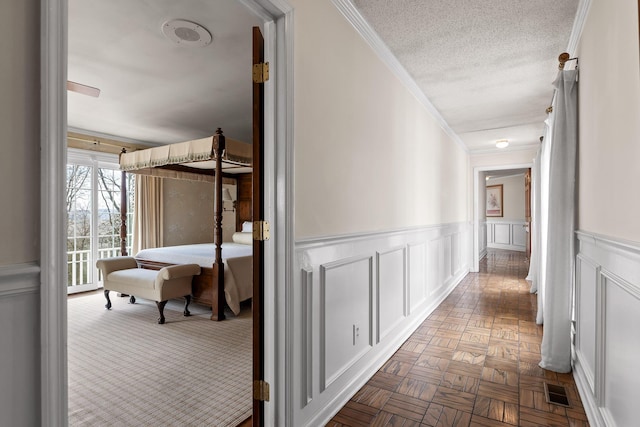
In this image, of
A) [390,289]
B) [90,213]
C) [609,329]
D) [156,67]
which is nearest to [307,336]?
[390,289]

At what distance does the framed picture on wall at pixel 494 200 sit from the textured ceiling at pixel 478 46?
24.5 ft

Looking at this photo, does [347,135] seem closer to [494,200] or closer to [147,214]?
[147,214]

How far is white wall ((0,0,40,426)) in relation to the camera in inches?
29.2

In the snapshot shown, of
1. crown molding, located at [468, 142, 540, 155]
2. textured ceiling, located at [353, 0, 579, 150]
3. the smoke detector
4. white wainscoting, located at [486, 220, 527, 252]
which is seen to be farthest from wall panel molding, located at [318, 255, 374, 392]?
white wainscoting, located at [486, 220, 527, 252]

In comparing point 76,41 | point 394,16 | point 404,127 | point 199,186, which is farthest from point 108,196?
point 394,16

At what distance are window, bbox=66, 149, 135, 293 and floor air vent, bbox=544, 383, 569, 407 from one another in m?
6.08

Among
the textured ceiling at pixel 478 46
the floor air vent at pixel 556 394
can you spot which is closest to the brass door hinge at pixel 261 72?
the textured ceiling at pixel 478 46

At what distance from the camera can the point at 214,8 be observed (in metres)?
2.29

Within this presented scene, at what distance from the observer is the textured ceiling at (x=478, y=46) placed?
221 centimetres

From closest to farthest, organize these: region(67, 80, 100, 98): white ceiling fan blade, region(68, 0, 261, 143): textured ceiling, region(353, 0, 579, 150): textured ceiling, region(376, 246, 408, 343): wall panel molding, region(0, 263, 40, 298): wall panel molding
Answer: region(0, 263, 40, 298): wall panel molding → region(353, 0, 579, 150): textured ceiling → region(68, 0, 261, 143): textured ceiling → region(376, 246, 408, 343): wall panel molding → region(67, 80, 100, 98): white ceiling fan blade

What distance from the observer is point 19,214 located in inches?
30.1

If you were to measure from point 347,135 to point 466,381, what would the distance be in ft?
6.30

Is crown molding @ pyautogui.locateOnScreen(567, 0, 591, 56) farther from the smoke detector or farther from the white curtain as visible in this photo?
the smoke detector

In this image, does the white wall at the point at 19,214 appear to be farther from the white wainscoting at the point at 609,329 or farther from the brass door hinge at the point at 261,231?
the white wainscoting at the point at 609,329
